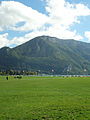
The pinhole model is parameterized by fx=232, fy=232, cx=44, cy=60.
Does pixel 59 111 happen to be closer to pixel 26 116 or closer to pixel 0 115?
pixel 26 116

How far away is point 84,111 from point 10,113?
5.85 m

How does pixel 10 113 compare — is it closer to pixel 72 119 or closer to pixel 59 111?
pixel 59 111

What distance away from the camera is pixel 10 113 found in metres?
18.3

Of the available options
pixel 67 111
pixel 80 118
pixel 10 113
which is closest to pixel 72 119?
pixel 80 118

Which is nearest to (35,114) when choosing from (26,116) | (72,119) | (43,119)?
(26,116)

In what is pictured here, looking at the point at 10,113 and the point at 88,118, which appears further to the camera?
the point at 10,113

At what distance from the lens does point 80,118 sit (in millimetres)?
15828

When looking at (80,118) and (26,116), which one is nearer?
(80,118)

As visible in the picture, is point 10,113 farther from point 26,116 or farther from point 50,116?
point 50,116

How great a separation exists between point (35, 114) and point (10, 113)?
7.00ft

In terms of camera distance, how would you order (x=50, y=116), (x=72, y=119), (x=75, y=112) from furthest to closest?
(x=75, y=112) → (x=50, y=116) → (x=72, y=119)

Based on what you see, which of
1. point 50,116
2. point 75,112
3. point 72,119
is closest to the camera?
point 72,119

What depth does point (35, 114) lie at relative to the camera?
17.6m

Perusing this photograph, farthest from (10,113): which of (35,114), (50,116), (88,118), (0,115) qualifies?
(88,118)
